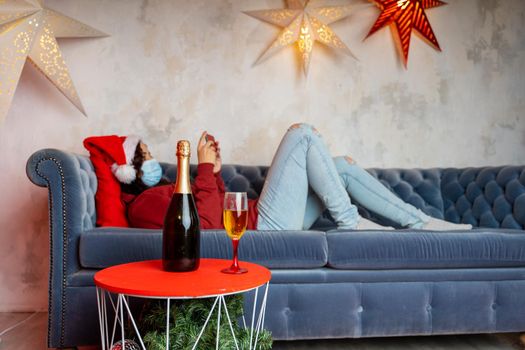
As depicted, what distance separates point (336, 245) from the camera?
5.42 feet

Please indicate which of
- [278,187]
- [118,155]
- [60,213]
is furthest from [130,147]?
[278,187]

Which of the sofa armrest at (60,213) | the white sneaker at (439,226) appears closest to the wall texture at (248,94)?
the white sneaker at (439,226)

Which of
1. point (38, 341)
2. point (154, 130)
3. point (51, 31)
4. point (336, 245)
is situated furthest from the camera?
point (154, 130)

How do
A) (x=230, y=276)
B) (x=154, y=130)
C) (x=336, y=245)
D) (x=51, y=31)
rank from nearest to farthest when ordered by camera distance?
(x=230, y=276)
(x=336, y=245)
(x=51, y=31)
(x=154, y=130)

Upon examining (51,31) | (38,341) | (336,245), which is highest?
(51,31)

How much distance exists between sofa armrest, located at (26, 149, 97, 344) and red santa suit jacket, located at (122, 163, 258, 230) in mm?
239

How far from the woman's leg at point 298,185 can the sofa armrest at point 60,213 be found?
28.0 inches

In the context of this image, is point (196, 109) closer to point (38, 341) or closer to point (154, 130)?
point (154, 130)

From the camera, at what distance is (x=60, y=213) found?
5.23ft

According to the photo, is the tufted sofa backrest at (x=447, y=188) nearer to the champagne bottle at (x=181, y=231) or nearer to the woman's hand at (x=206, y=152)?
the woman's hand at (x=206, y=152)

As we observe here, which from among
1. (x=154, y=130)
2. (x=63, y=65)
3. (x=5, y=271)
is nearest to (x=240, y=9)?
(x=154, y=130)

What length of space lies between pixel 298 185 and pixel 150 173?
0.64m

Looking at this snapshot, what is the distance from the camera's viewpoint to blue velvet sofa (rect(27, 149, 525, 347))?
1.56 m

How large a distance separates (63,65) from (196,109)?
724 mm
